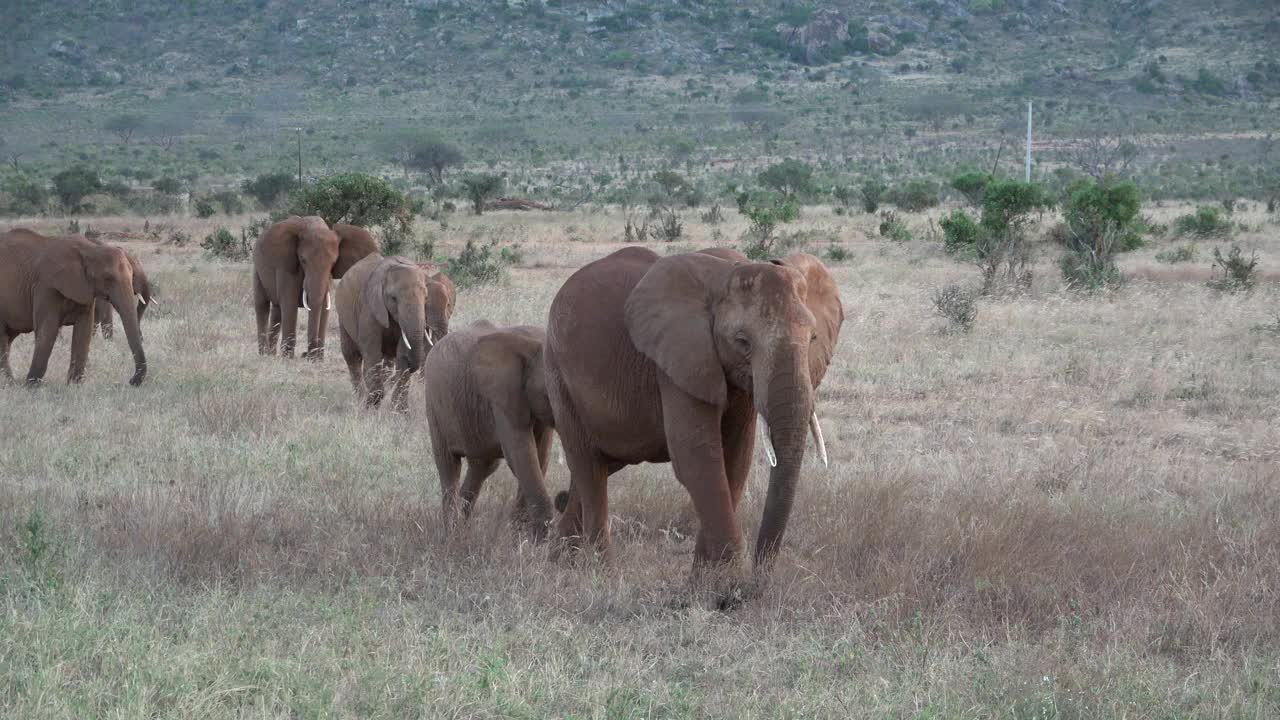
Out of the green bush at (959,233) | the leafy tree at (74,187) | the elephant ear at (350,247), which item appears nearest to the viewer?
the elephant ear at (350,247)

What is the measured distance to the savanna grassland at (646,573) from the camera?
5215 mm

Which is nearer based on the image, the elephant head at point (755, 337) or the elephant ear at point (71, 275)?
the elephant head at point (755, 337)

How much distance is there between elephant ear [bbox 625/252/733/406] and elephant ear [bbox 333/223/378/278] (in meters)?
9.98

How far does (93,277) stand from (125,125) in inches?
2805

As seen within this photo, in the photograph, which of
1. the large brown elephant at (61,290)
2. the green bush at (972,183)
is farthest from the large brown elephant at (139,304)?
the green bush at (972,183)

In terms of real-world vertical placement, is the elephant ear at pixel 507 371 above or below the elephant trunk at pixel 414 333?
above

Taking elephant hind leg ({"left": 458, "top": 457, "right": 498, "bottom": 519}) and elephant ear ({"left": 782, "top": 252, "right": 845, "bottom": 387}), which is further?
elephant hind leg ({"left": 458, "top": 457, "right": 498, "bottom": 519})

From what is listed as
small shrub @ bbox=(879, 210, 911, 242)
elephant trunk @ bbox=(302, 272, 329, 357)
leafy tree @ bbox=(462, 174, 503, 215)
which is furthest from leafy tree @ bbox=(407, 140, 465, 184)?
elephant trunk @ bbox=(302, 272, 329, 357)

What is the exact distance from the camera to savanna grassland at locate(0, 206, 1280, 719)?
17.1 ft

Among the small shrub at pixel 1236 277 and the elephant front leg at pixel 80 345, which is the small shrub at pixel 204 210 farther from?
the small shrub at pixel 1236 277

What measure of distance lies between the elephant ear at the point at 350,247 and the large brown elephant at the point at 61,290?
3.32 metres

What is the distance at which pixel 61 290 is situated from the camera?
12508 millimetres

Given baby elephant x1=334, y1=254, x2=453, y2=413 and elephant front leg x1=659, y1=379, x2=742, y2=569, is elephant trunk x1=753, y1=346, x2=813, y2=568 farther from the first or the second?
baby elephant x1=334, y1=254, x2=453, y2=413

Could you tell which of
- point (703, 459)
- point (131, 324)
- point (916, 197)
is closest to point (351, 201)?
point (131, 324)
